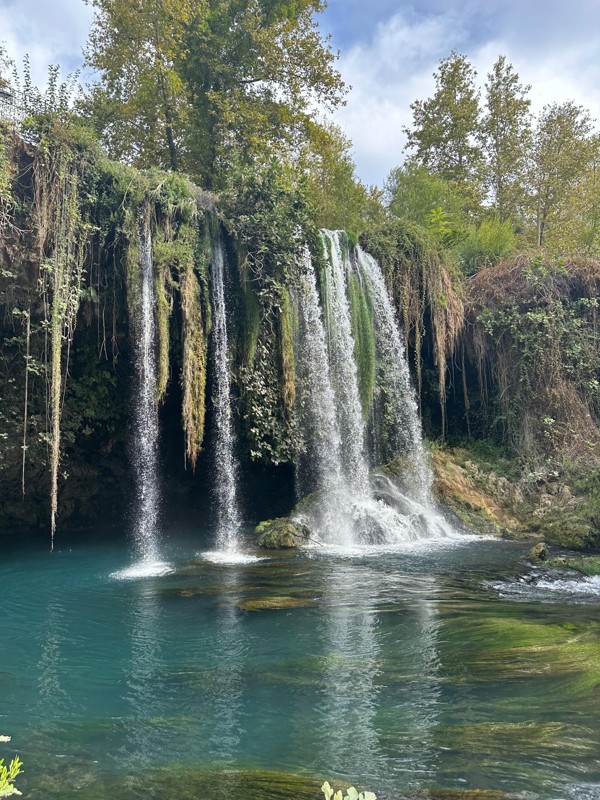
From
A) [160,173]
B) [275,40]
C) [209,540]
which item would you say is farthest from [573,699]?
[275,40]

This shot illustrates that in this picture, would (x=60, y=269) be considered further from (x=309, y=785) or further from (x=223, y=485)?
(x=309, y=785)

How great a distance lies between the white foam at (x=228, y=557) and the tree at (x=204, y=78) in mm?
10294

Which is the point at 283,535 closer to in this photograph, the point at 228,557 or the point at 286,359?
the point at 228,557

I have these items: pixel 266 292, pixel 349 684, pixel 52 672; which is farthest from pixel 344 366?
pixel 52 672

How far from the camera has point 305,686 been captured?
4.78 metres

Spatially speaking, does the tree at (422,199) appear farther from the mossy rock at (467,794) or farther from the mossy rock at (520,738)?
the mossy rock at (467,794)

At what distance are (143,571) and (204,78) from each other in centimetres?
1393

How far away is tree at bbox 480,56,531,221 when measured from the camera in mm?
23422

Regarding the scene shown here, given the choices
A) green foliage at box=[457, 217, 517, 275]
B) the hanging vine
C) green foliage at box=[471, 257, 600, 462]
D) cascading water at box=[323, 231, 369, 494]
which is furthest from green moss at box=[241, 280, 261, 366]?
green foliage at box=[457, 217, 517, 275]

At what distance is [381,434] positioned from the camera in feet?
47.2

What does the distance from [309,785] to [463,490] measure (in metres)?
11.2

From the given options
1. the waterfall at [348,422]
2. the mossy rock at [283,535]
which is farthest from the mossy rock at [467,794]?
the waterfall at [348,422]

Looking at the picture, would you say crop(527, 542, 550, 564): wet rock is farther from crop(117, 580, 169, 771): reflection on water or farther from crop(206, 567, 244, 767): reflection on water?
crop(117, 580, 169, 771): reflection on water

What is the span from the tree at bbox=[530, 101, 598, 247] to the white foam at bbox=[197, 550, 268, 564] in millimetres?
17641
